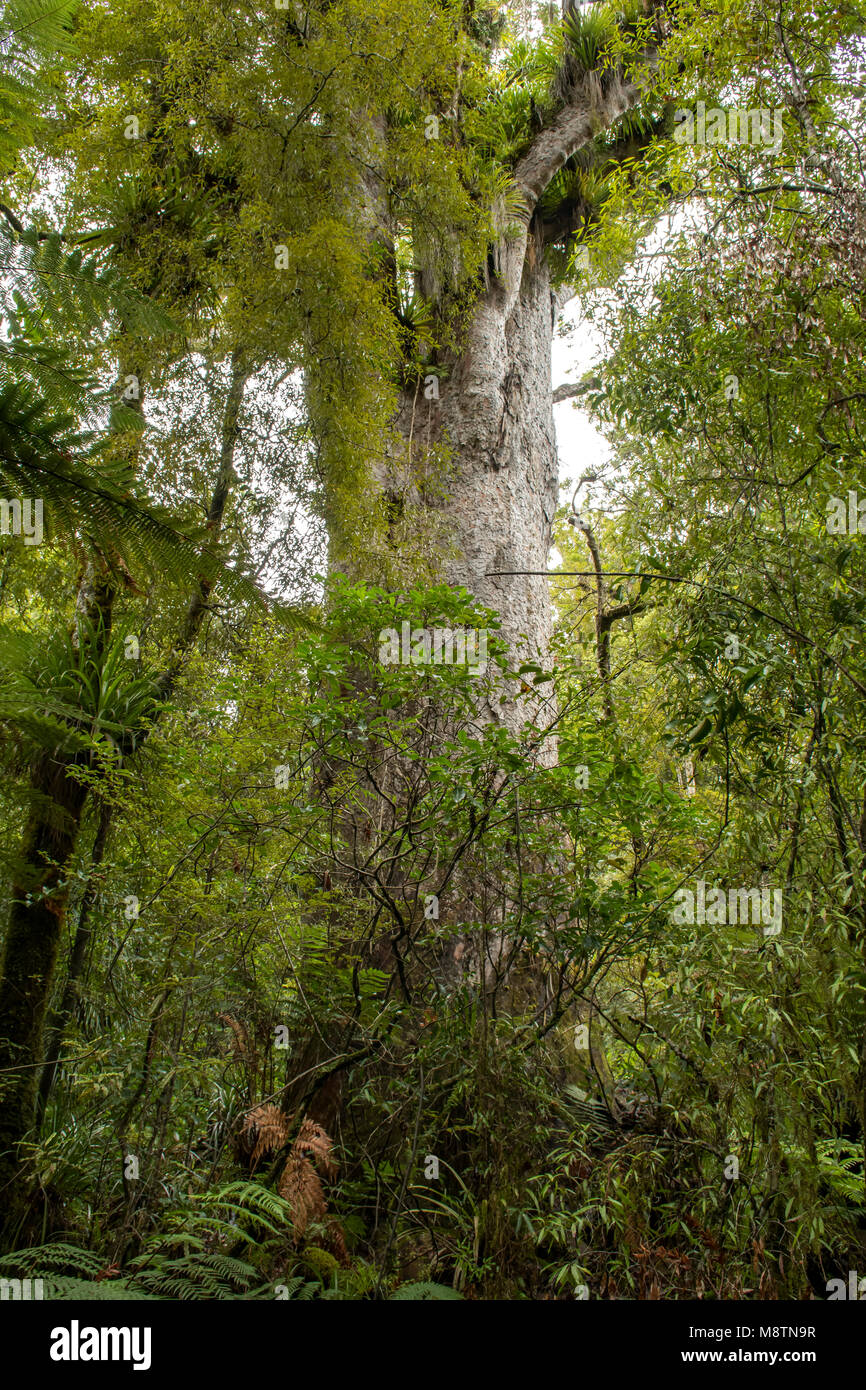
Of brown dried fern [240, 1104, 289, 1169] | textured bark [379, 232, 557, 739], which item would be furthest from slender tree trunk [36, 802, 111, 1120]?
textured bark [379, 232, 557, 739]

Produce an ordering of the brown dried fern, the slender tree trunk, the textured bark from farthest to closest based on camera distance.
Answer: the textured bark, the slender tree trunk, the brown dried fern

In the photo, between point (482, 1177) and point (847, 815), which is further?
point (482, 1177)

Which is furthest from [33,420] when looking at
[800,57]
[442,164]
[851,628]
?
[442,164]

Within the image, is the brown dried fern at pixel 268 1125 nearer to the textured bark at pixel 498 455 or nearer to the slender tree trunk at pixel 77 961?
the slender tree trunk at pixel 77 961

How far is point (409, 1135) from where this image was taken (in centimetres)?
305

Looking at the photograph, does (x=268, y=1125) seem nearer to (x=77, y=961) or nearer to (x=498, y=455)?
(x=77, y=961)

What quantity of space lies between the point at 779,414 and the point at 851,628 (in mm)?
1325

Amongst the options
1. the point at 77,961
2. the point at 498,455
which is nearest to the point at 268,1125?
the point at 77,961

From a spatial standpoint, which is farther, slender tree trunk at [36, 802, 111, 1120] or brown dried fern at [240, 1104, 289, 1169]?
slender tree trunk at [36, 802, 111, 1120]

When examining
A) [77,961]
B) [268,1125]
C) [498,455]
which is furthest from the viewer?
[498,455]

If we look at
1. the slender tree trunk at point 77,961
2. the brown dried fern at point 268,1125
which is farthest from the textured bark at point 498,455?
the brown dried fern at point 268,1125

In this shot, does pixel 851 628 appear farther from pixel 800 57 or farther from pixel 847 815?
pixel 800 57

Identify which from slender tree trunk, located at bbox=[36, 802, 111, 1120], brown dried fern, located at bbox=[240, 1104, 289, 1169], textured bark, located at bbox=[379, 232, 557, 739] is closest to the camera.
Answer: brown dried fern, located at bbox=[240, 1104, 289, 1169]

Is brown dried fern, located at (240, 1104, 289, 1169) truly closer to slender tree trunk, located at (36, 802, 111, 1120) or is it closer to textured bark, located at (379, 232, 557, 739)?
slender tree trunk, located at (36, 802, 111, 1120)
